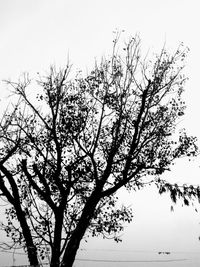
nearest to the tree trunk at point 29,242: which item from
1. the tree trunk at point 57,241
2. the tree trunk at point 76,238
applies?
the tree trunk at point 57,241

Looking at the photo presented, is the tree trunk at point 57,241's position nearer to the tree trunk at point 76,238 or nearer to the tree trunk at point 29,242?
the tree trunk at point 76,238

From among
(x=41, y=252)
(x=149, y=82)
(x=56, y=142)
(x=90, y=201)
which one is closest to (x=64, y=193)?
(x=90, y=201)

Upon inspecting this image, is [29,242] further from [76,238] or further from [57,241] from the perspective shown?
[76,238]

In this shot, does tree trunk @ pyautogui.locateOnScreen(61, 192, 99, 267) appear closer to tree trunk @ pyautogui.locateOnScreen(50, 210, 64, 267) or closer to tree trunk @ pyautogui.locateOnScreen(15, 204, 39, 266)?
tree trunk @ pyautogui.locateOnScreen(50, 210, 64, 267)

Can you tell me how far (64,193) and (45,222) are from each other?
69.3 inches

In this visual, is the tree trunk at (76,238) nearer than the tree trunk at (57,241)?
Yes

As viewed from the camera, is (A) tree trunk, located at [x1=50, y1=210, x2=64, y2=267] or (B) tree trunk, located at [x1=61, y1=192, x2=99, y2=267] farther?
(A) tree trunk, located at [x1=50, y1=210, x2=64, y2=267]

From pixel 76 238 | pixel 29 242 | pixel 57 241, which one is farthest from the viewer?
pixel 57 241

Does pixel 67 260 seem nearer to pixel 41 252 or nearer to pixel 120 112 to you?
pixel 41 252

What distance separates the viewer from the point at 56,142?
13.8 meters

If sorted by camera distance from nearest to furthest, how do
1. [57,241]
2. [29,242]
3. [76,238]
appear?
1. [76,238]
2. [29,242]
3. [57,241]

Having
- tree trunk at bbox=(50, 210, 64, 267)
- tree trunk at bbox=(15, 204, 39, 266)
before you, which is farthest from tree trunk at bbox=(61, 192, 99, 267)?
tree trunk at bbox=(15, 204, 39, 266)

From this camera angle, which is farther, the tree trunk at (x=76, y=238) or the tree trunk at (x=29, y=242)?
the tree trunk at (x=29, y=242)

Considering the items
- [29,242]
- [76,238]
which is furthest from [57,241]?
[29,242]
